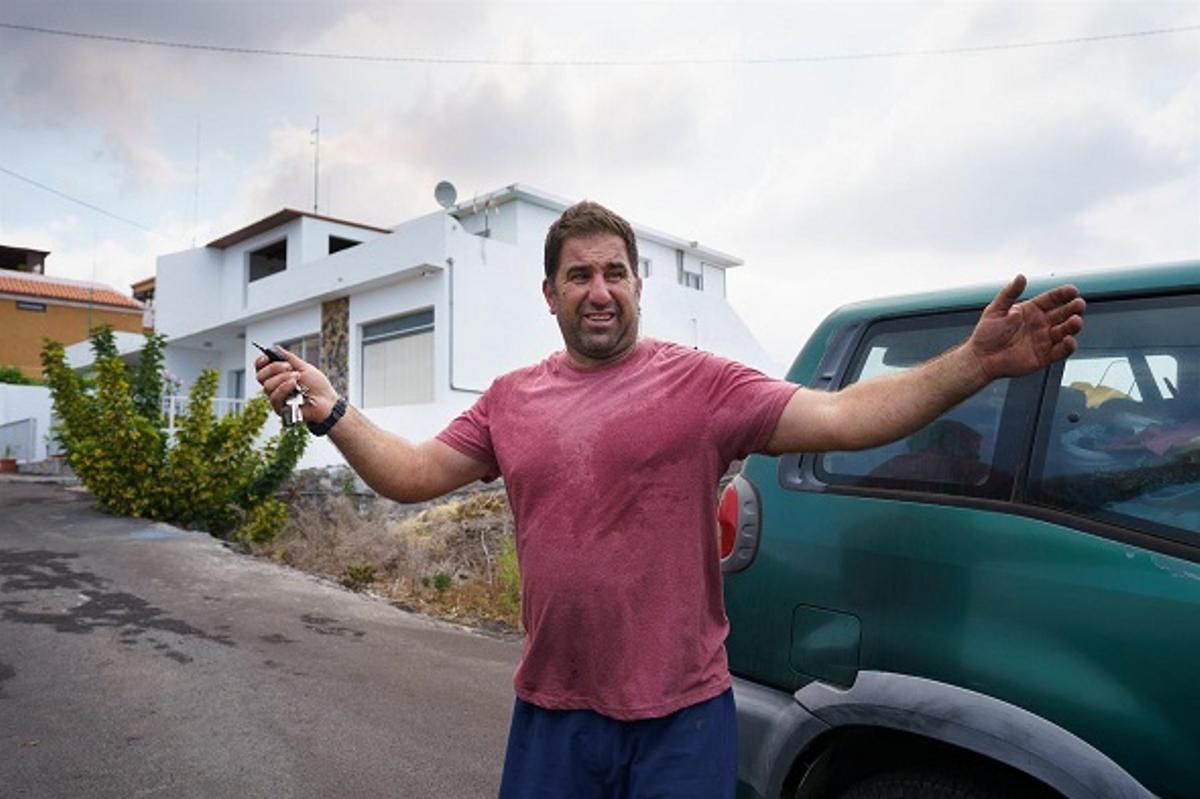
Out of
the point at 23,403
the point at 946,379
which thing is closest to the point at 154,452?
the point at 946,379

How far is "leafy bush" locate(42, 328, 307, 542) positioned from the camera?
1185 cm

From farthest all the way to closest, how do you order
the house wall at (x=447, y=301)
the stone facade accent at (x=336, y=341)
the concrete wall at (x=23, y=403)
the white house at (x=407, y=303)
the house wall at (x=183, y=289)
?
the concrete wall at (x=23, y=403)
the house wall at (x=183, y=289)
the stone facade accent at (x=336, y=341)
the white house at (x=407, y=303)
the house wall at (x=447, y=301)

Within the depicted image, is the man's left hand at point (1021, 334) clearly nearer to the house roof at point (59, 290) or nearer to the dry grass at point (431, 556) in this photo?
the dry grass at point (431, 556)

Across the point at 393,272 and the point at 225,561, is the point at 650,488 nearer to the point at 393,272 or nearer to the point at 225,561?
the point at 225,561

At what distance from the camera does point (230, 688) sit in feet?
17.6

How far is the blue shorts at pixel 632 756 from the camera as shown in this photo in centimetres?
191

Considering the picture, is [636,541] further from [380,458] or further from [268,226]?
[268,226]

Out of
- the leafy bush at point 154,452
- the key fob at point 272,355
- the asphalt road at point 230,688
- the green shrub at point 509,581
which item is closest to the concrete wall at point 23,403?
the leafy bush at point 154,452

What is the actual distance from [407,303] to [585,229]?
49.5 ft

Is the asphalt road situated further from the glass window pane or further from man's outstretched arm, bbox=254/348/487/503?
the glass window pane

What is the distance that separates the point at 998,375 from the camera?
1745 mm

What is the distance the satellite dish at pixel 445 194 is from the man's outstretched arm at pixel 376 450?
17.4 m

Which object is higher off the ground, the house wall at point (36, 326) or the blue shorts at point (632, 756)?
the house wall at point (36, 326)

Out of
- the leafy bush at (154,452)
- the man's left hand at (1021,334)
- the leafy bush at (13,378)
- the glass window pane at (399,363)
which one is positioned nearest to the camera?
the man's left hand at (1021,334)
